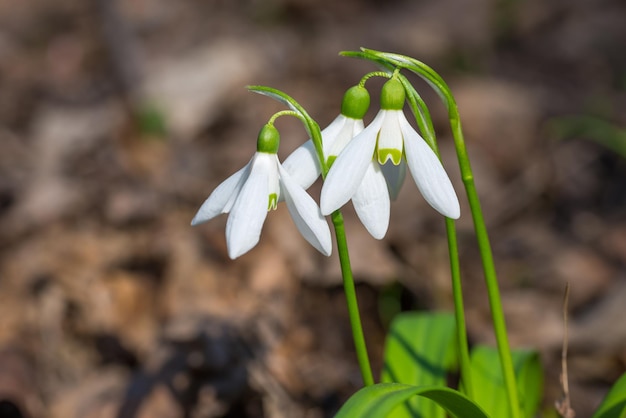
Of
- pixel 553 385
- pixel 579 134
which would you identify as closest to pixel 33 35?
pixel 579 134

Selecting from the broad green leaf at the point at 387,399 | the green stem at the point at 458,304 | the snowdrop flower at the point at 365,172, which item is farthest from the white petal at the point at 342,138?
the broad green leaf at the point at 387,399

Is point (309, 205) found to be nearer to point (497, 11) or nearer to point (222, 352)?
point (222, 352)

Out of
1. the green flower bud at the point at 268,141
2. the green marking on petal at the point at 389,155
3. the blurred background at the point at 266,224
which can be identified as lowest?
the blurred background at the point at 266,224

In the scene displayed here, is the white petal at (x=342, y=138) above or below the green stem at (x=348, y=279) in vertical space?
above

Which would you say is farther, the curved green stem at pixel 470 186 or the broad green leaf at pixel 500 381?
the broad green leaf at pixel 500 381

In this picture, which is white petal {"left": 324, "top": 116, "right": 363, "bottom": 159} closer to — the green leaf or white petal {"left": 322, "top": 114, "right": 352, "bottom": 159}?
white petal {"left": 322, "top": 114, "right": 352, "bottom": 159}

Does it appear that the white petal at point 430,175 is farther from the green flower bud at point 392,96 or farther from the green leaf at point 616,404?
the green leaf at point 616,404

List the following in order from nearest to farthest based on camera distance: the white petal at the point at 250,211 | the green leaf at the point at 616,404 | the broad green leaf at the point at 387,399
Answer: the broad green leaf at the point at 387,399 < the white petal at the point at 250,211 < the green leaf at the point at 616,404
